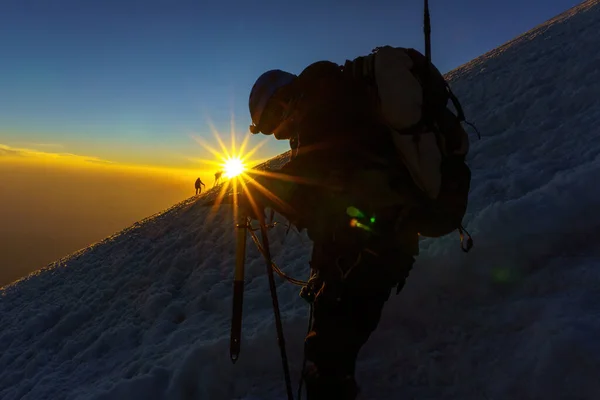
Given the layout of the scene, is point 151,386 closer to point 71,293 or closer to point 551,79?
point 71,293

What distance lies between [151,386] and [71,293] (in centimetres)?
794

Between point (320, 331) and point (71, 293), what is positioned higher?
point (71, 293)

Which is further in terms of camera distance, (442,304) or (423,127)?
(442,304)

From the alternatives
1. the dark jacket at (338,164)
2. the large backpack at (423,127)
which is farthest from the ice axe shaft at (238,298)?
the large backpack at (423,127)

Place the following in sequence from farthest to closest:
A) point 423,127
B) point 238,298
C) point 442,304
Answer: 1. point 442,304
2. point 238,298
3. point 423,127

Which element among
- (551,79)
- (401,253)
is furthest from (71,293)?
(551,79)

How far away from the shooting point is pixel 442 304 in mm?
4621

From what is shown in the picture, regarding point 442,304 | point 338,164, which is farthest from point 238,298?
point 442,304

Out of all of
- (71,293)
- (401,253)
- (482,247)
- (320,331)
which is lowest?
(482,247)

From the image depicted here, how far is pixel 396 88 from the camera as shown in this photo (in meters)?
2.78

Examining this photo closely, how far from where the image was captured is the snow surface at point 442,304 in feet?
12.4

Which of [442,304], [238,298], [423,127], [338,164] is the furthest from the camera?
[442,304]

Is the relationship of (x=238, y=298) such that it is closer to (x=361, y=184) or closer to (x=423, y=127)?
(x=361, y=184)

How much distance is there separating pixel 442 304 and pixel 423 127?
2523 mm
